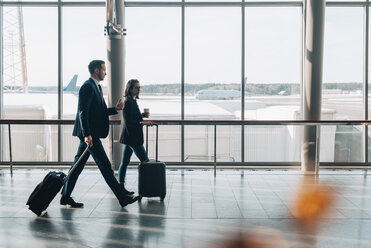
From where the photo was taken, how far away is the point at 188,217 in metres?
5.14

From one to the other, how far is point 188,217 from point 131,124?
1.46 meters

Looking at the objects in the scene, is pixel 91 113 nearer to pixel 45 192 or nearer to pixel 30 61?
pixel 45 192

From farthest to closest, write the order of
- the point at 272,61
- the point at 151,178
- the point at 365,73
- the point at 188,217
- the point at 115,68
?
1. the point at 272,61
2. the point at 365,73
3. the point at 115,68
4. the point at 151,178
5. the point at 188,217

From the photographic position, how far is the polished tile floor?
4328 millimetres

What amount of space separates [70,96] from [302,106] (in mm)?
4367

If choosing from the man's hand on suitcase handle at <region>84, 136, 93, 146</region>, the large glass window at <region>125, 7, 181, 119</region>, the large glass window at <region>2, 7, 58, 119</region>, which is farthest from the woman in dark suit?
the large glass window at <region>2, 7, 58, 119</region>

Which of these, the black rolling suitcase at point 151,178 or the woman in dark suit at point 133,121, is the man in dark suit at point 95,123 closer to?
the black rolling suitcase at point 151,178

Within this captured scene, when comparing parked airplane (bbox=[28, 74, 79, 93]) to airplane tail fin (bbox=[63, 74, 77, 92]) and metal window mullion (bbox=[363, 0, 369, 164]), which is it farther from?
metal window mullion (bbox=[363, 0, 369, 164])

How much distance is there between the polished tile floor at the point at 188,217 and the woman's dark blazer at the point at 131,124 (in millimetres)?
716

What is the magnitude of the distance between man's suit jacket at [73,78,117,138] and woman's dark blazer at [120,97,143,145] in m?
0.53

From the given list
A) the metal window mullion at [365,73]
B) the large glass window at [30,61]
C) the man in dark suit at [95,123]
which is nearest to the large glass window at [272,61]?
the metal window mullion at [365,73]

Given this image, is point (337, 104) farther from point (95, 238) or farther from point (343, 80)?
point (95, 238)

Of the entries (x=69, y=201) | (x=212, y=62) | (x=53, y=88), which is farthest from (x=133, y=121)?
(x=53, y=88)

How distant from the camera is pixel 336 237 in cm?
443
